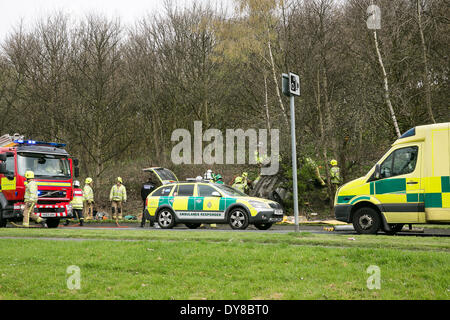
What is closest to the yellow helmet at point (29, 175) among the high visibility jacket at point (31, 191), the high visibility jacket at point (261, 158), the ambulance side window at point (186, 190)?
the high visibility jacket at point (31, 191)

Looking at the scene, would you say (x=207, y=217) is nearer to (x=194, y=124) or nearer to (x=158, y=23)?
(x=194, y=124)

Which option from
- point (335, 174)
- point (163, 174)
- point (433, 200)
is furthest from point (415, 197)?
point (163, 174)

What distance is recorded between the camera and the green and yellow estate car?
1520 cm

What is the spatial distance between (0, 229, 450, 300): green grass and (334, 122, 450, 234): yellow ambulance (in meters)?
1.78

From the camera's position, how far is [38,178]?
17906mm

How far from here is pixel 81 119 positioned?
2986 cm

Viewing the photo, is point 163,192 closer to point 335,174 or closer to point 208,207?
point 208,207

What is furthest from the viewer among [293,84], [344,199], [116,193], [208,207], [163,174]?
[163,174]

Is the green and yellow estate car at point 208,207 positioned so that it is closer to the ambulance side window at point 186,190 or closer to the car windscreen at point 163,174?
the ambulance side window at point 186,190

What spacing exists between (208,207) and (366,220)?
17.0ft
